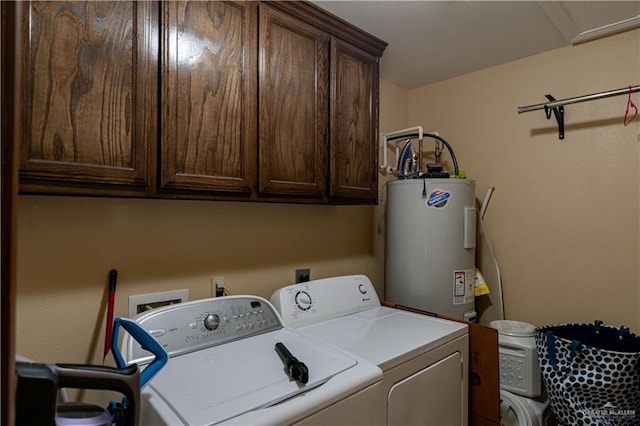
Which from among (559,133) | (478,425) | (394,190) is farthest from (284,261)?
(559,133)

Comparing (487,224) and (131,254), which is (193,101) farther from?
(487,224)

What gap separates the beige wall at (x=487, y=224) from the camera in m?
1.20

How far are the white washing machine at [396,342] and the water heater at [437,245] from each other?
0.91ft

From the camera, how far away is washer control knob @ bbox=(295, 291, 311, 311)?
1529mm

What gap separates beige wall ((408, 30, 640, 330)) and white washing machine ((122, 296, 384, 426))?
152 centimetres

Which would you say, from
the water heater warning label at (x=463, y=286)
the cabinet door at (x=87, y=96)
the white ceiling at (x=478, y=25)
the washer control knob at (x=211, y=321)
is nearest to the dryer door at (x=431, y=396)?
the water heater warning label at (x=463, y=286)

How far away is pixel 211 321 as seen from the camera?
4.12 feet

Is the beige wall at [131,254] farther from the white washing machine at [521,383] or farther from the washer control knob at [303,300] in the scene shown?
the white washing machine at [521,383]

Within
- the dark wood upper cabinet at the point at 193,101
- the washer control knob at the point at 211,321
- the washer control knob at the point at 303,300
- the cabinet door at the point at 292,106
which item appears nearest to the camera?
the dark wood upper cabinet at the point at 193,101

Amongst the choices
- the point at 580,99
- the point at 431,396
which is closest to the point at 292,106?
the point at 431,396

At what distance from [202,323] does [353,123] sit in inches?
45.7

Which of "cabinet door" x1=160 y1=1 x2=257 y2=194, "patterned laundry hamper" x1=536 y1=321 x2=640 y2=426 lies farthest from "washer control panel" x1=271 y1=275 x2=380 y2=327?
"patterned laundry hamper" x1=536 y1=321 x2=640 y2=426

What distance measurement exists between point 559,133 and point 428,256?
105 cm

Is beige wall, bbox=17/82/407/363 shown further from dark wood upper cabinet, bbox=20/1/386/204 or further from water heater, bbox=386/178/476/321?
water heater, bbox=386/178/476/321
